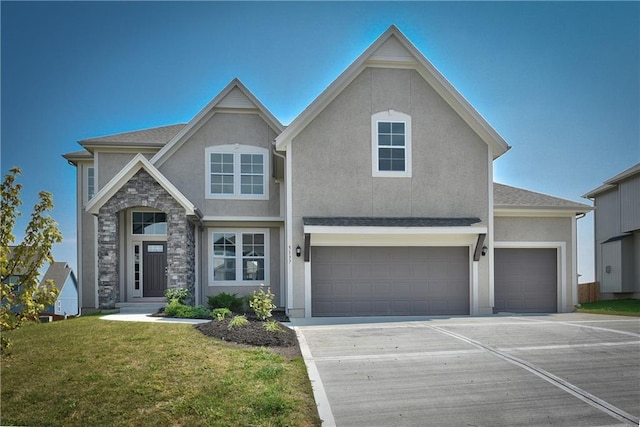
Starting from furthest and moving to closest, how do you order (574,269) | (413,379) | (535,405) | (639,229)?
(639,229) → (574,269) → (413,379) → (535,405)

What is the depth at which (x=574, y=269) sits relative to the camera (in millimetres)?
16094

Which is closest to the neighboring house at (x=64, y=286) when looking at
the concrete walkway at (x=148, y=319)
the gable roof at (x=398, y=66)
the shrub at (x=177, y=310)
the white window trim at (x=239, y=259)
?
the white window trim at (x=239, y=259)

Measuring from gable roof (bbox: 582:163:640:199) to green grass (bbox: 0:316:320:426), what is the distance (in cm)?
2275

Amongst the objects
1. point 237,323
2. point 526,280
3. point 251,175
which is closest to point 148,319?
point 237,323

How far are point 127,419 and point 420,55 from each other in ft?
42.5

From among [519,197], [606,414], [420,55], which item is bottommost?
[606,414]

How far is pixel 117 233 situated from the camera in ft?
49.3

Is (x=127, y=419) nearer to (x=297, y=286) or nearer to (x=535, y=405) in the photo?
(x=535, y=405)

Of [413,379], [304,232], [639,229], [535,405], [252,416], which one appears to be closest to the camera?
[252,416]

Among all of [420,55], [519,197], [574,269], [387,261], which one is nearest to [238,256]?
[387,261]

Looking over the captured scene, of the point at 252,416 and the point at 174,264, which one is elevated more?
the point at 174,264

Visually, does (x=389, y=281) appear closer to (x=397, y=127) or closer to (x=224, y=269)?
(x=397, y=127)

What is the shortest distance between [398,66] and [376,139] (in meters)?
2.54

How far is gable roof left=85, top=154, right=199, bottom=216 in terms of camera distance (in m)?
14.6
